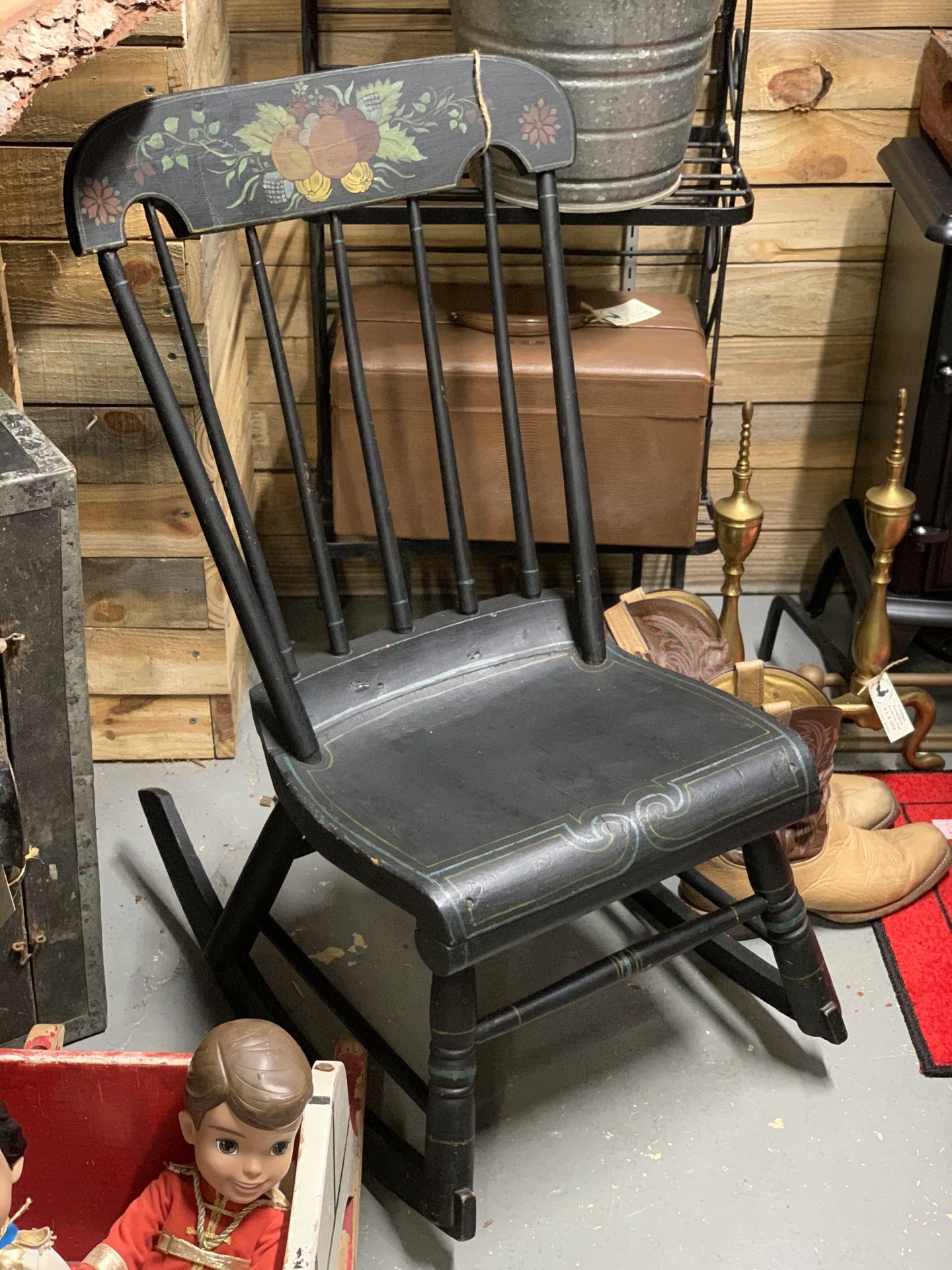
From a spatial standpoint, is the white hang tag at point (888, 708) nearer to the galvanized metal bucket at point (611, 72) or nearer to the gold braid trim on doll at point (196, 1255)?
the galvanized metal bucket at point (611, 72)

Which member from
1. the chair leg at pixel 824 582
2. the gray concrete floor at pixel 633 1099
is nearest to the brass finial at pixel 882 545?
the chair leg at pixel 824 582

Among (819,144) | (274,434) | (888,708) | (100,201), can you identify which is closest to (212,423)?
(100,201)

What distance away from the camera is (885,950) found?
1.78m

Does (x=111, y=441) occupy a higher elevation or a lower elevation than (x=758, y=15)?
lower

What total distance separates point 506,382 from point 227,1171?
0.81 metres

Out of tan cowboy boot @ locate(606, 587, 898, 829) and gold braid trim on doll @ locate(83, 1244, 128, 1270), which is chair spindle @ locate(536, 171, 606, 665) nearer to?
tan cowboy boot @ locate(606, 587, 898, 829)

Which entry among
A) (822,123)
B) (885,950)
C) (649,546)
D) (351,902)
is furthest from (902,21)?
(351,902)

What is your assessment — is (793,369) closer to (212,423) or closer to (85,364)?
(85,364)

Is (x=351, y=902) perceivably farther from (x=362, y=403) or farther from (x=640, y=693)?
(x=362, y=403)

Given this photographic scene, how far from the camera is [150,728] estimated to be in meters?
2.09

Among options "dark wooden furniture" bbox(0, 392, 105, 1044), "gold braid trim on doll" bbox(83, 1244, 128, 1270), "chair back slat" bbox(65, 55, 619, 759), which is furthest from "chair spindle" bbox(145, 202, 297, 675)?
"gold braid trim on doll" bbox(83, 1244, 128, 1270)

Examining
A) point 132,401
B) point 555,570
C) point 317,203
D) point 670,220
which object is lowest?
point 555,570

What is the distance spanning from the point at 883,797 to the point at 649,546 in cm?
48

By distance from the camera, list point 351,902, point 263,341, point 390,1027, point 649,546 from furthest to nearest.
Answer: point 263,341 < point 649,546 < point 351,902 < point 390,1027
